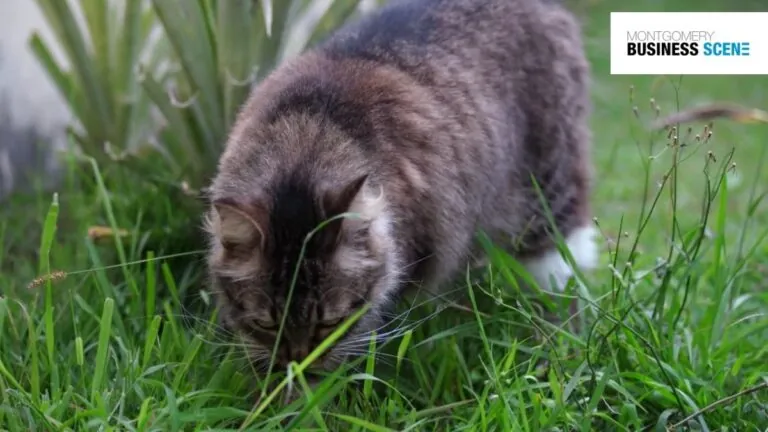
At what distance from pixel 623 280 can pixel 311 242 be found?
32.2 inches

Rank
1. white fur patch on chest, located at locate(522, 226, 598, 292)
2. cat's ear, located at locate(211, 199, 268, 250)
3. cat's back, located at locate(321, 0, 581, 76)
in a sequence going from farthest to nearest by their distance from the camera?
white fur patch on chest, located at locate(522, 226, 598, 292) → cat's back, located at locate(321, 0, 581, 76) → cat's ear, located at locate(211, 199, 268, 250)

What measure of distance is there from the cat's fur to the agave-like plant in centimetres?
34

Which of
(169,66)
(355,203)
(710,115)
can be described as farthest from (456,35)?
(169,66)

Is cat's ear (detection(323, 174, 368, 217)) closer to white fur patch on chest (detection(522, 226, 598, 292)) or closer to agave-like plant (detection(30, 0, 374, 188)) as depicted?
white fur patch on chest (detection(522, 226, 598, 292))

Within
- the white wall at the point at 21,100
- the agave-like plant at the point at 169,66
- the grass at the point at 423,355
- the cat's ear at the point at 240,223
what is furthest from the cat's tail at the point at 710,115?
the white wall at the point at 21,100

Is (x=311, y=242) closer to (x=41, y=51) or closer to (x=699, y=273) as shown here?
(x=699, y=273)

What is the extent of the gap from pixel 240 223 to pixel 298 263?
179 mm

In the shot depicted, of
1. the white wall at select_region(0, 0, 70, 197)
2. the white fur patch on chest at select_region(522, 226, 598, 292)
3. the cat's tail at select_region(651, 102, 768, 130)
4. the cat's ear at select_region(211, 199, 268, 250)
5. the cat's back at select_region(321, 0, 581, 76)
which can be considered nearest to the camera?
the cat's ear at select_region(211, 199, 268, 250)

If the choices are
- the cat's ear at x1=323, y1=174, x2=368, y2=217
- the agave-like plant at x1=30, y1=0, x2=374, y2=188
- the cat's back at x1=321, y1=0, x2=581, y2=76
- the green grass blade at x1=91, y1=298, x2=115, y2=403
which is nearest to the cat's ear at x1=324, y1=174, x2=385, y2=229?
the cat's ear at x1=323, y1=174, x2=368, y2=217

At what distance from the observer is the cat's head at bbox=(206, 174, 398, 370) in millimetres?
1929

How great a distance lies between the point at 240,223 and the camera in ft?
6.38

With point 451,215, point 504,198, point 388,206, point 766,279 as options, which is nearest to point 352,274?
point 388,206

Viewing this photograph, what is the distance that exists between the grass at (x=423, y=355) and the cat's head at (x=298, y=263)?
12 centimetres

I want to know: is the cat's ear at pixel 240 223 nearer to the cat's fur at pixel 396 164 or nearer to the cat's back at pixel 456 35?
the cat's fur at pixel 396 164
